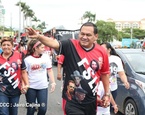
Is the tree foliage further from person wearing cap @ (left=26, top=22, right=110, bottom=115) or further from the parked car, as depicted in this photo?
person wearing cap @ (left=26, top=22, right=110, bottom=115)

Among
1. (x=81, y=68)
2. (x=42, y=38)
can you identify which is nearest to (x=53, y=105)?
(x=81, y=68)

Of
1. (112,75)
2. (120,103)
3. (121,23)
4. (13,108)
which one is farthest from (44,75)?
(121,23)

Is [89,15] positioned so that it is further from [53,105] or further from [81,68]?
[81,68]

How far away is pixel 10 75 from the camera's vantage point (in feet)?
15.3

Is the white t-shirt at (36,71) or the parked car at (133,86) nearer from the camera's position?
the white t-shirt at (36,71)

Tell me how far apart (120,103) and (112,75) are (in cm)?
86

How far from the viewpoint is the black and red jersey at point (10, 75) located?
4.65 meters

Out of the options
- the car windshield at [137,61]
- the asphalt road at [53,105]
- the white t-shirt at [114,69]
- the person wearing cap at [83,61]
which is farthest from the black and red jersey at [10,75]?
the car windshield at [137,61]

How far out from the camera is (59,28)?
24.7m

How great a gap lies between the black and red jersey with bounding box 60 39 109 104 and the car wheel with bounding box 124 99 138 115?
8.20 feet

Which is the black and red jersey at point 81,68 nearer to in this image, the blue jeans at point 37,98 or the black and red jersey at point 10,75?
the black and red jersey at point 10,75

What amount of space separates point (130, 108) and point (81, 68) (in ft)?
9.53

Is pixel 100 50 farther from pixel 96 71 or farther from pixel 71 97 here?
pixel 71 97

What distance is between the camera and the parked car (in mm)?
5672
